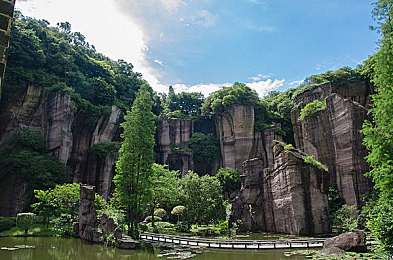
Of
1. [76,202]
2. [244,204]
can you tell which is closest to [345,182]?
[244,204]

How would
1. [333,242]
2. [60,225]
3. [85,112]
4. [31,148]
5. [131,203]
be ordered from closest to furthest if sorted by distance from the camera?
[333,242]
[131,203]
[60,225]
[31,148]
[85,112]

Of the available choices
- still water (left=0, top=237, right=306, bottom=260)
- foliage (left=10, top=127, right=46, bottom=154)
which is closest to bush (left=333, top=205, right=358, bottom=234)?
still water (left=0, top=237, right=306, bottom=260)

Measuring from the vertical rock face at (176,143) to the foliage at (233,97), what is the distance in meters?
5.26

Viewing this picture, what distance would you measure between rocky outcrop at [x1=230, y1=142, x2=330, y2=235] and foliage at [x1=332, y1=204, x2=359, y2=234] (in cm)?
110

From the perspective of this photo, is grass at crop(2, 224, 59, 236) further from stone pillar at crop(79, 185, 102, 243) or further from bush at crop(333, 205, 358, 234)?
bush at crop(333, 205, 358, 234)

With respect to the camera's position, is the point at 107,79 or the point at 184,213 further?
the point at 107,79

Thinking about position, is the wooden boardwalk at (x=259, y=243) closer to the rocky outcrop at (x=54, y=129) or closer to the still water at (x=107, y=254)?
the still water at (x=107, y=254)

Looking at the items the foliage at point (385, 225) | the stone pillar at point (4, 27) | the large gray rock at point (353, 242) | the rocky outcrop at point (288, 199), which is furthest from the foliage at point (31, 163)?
the foliage at point (385, 225)

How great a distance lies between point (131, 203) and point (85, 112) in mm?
21904

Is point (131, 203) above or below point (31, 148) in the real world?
below

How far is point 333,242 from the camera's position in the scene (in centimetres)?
1154

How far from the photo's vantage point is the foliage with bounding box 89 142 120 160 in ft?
107

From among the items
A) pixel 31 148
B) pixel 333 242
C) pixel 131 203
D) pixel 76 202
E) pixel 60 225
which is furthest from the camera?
pixel 31 148

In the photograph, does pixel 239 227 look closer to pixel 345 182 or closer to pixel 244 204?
pixel 244 204
